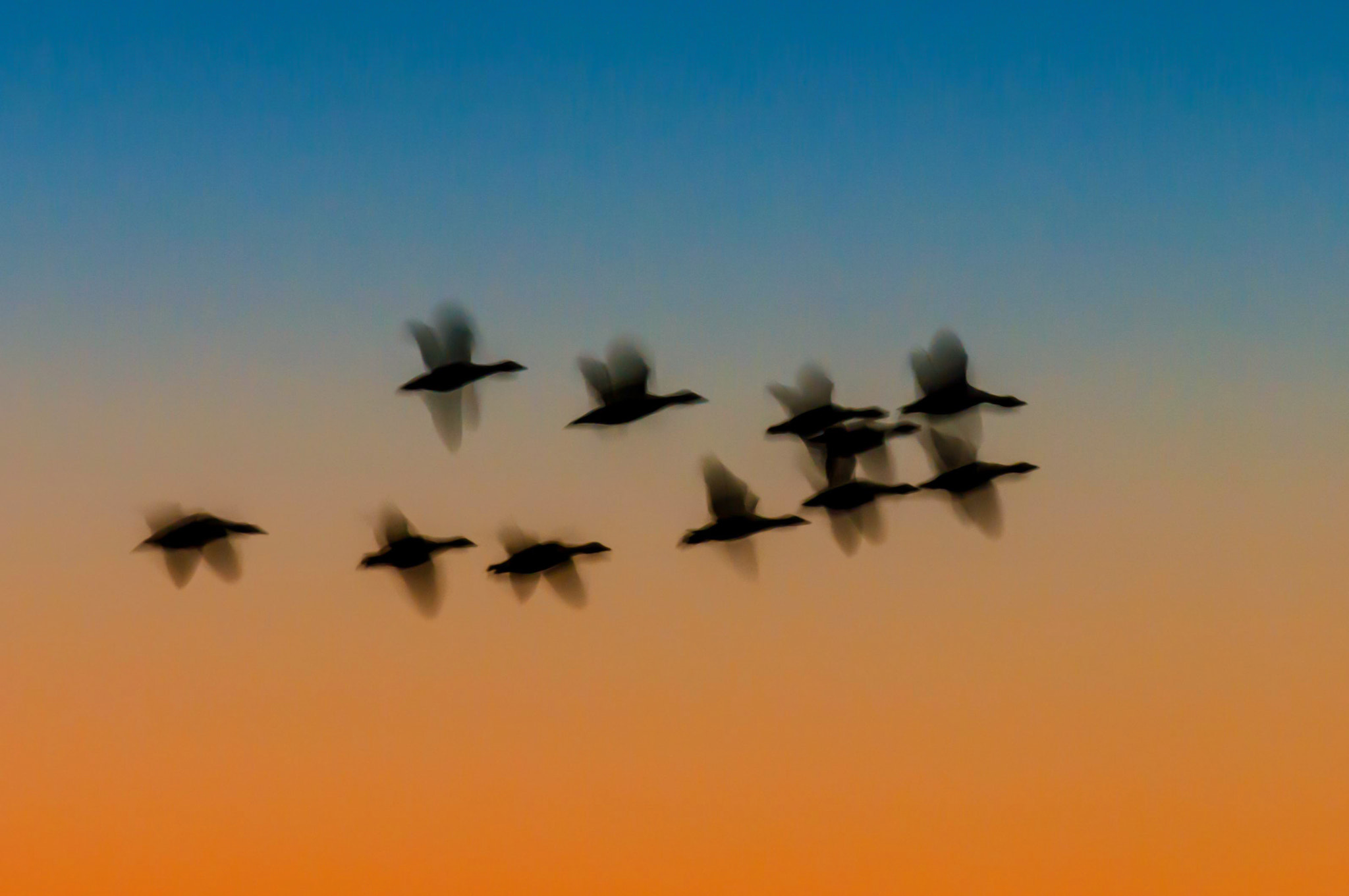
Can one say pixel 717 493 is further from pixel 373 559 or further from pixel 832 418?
pixel 373 559

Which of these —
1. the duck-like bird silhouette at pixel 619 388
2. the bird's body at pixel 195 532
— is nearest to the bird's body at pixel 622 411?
the duck-like bird silhouette at pixel 619 388

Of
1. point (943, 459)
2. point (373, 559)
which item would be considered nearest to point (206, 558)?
point (373, 559)

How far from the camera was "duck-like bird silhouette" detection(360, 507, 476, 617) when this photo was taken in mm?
10836

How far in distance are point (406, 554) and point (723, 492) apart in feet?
8.11

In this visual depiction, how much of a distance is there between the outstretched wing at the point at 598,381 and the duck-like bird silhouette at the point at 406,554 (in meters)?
1.94

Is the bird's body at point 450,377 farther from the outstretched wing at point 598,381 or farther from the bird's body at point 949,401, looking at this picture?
the bird's body at point 949,401

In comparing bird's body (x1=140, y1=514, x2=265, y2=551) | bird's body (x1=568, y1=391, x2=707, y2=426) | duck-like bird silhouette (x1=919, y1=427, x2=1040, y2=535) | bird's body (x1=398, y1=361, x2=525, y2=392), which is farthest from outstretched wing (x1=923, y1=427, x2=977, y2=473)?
bird's body (x1=140, y1=514, x2=265, y2=551)

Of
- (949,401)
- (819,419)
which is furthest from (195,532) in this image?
(949,401)

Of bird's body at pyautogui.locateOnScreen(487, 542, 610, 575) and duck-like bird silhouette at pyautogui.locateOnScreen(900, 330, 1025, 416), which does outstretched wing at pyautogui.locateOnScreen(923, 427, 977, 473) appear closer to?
duck-like bird silhouette at pyautogui.locateOnScreen(900, 330, 1025, 416)

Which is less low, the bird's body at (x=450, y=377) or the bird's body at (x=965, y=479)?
the bird's body at (x=450, y=377)

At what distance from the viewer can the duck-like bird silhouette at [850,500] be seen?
35.8ft

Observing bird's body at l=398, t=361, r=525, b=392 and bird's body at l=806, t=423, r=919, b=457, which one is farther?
bird's body at l=806, t=423, r=919, b=457

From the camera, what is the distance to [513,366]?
35.4ft

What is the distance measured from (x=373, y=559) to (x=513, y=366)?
180 cm
